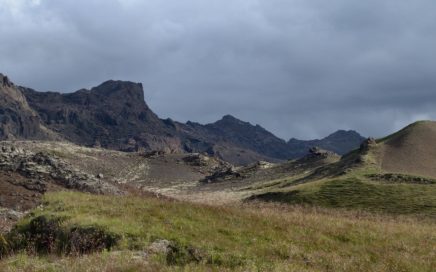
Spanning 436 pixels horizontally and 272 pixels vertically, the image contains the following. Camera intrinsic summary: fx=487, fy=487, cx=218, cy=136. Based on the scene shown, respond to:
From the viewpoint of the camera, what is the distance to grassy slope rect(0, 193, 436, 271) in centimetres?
1452

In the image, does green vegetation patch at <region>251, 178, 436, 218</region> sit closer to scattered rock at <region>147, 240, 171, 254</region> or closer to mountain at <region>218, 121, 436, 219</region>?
mountain at <region>218, 121, 436, 219</region>

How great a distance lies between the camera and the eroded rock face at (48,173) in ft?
115

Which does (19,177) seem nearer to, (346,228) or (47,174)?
(47,174)

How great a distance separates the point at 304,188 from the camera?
67812 millimetres

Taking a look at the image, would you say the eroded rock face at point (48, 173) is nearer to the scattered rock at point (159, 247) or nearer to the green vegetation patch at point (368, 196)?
the scattered rock at point (159, 247)

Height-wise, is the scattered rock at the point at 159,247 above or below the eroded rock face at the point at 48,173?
below

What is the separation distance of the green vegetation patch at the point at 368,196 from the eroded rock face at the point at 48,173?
28587mm

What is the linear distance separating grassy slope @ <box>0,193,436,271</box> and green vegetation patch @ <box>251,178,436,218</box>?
25.4 metres

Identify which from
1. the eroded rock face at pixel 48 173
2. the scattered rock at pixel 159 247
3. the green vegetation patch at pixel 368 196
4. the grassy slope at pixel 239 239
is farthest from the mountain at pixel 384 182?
the scattered rock at pixel 159 247

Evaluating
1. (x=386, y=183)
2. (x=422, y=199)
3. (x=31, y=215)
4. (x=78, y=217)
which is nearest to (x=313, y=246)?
(x=78, y=217)

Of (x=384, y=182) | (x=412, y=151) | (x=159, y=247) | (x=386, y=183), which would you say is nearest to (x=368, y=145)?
(x=412, y=151)

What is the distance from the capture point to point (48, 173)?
122 ft

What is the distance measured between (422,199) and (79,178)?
1368 inches

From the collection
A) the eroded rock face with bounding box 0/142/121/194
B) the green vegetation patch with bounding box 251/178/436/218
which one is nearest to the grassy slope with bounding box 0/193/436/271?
the eroded rock face with bounding box 0/142/121/194
